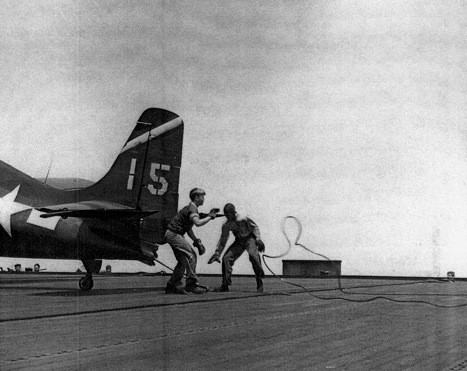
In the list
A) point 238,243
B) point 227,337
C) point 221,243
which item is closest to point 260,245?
point 238,243

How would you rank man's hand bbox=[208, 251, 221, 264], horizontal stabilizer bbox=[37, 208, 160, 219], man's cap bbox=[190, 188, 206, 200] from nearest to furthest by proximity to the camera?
man's cap bbox=[190, 188, 206, 200]
man's hand bbox=[208, 251, 221, 264]
horizontal stabilizer bbox=[37, 208, 160, 219]

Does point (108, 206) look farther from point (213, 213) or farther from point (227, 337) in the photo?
point (227, 337)

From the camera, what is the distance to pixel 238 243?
451 inches

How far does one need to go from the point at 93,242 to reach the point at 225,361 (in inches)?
357

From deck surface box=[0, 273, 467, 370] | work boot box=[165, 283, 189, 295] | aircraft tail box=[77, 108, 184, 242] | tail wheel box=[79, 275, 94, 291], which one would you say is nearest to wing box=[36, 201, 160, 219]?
tail wheel box=[79, 275, 94, 291]

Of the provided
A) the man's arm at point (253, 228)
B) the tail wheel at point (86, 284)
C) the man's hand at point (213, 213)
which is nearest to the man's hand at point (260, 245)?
the man's arm at point (253, 228)

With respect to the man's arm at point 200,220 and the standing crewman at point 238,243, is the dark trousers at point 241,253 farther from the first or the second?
the man's arm at point 200,220

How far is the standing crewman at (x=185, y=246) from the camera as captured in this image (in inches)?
395

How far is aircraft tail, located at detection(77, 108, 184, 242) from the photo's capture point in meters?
13.4

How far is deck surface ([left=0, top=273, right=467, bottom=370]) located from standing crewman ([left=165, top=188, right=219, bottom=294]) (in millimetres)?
2242

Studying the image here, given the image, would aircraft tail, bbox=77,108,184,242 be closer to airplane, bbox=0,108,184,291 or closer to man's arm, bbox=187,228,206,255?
airplane, bbox=0,108,184,291

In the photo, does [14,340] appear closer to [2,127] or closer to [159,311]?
[159,311]

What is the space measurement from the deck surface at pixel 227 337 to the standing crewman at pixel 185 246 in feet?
7.36

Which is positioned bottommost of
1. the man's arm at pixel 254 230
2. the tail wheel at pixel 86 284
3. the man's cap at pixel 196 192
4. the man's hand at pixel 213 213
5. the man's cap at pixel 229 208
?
the tail wheel at pixel 86 284
